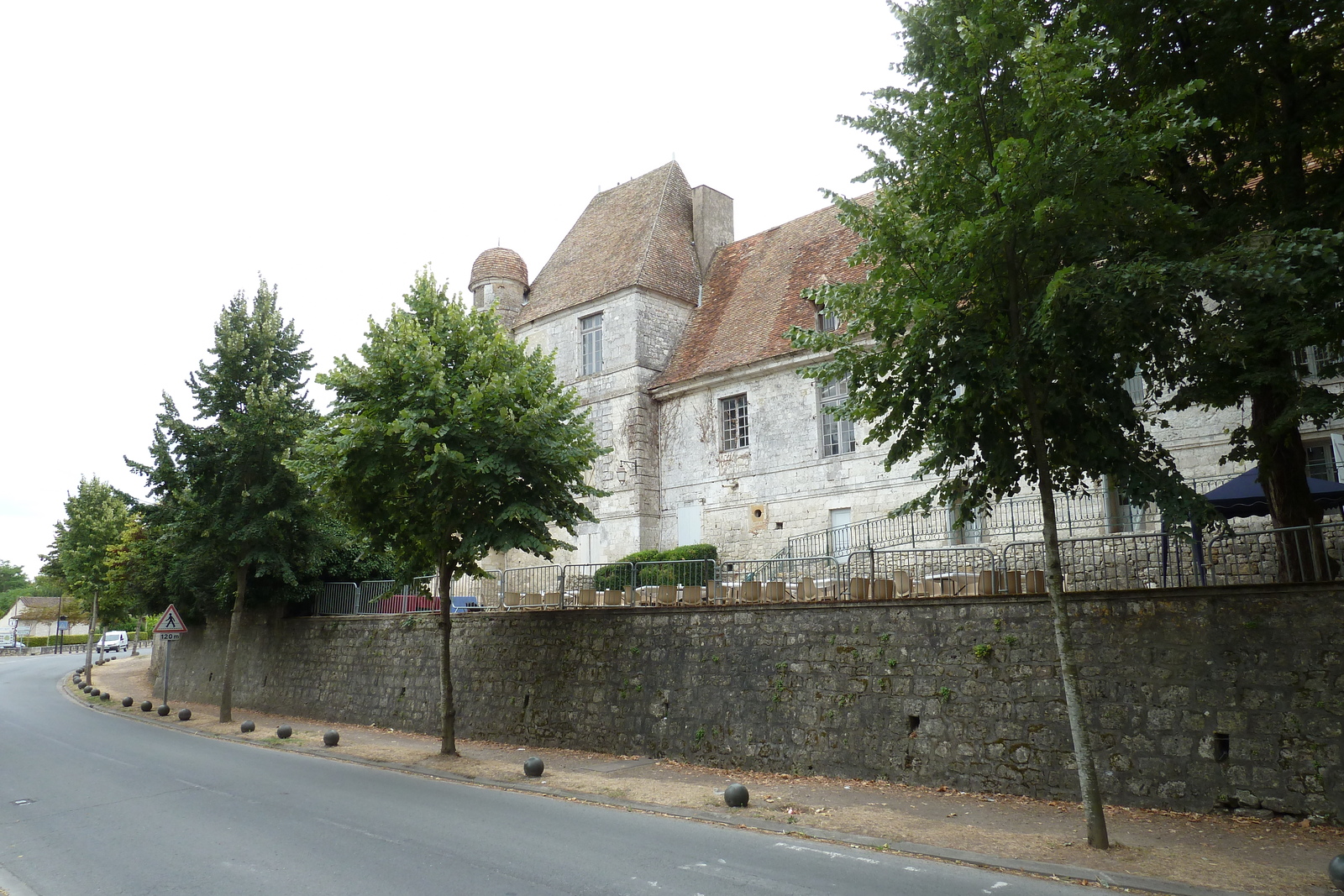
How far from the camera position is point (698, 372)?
24.7 m

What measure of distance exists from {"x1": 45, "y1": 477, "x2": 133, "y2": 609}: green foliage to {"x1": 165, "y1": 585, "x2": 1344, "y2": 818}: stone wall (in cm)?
2314

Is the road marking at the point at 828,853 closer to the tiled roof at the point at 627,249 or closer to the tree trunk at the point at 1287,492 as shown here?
the tree trunk at the point at 1287,492

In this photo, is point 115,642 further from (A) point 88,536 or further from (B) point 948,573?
(B) point 948,573

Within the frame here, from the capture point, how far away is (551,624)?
1622 centimetres

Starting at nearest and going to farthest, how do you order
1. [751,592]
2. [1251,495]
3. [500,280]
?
[1251,495] < [751,592] < [500,280]

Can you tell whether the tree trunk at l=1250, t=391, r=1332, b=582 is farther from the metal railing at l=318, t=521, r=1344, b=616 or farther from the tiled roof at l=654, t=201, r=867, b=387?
the tiled roof at l=654, t=201, r=867, b=387

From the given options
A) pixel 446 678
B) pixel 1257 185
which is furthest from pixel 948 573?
pixel 446 678

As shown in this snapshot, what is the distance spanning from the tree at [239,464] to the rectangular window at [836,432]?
12.9 meters

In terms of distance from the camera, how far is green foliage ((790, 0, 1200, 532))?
7762mm

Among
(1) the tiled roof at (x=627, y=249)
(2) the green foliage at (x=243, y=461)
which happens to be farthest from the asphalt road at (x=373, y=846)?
(1) the tiled roof at (x=627, y=249)

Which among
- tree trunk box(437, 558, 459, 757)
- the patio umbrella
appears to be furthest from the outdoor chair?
the patio umbrella

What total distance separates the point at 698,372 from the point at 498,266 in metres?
10.2

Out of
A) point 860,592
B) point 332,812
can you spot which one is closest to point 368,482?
point 332,812

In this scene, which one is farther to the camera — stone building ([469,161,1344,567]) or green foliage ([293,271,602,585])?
stone building ([469,161,1344,567])
